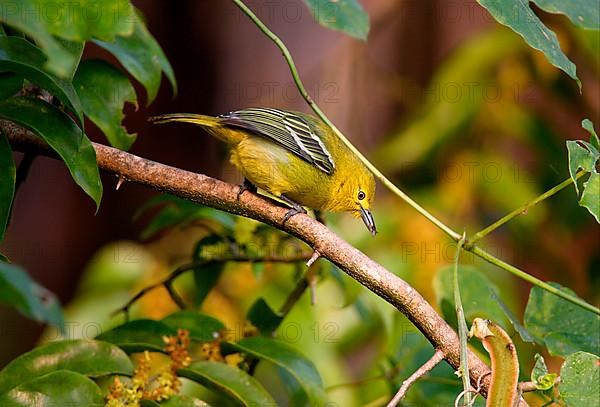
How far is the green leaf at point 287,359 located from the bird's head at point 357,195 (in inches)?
25.5

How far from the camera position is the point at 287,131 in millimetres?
1909

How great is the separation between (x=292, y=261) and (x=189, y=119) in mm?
425

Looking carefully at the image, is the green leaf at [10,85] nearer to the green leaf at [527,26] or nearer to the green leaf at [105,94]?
the green leaf at [105,94]

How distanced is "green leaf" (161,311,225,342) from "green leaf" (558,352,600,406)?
57cm

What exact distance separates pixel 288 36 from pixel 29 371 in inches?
131

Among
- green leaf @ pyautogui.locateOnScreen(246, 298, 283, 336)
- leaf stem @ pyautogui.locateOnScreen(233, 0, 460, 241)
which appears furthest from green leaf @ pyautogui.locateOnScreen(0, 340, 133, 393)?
leaf stem @ pyautogui.locateOnScreen(233, 0, 460, 241)

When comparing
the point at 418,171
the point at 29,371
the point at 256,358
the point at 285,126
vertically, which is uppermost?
the point at 418,171

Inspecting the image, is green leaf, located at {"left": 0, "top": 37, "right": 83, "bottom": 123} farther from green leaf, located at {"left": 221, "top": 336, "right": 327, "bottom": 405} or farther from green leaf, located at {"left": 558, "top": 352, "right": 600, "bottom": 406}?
green leaf, located at {"left": 558, "top": 352, "right": 600, "bottom": 406}

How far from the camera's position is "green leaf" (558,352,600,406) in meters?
0.99

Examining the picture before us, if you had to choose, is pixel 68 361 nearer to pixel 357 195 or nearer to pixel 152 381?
pixel 152 381

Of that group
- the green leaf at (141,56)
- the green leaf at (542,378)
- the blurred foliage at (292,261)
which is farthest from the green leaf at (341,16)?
the green leaf at (542,378)

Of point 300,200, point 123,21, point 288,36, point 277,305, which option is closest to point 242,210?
point 123,21

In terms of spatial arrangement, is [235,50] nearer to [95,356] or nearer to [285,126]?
[285,126]

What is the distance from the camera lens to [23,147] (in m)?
1.17
